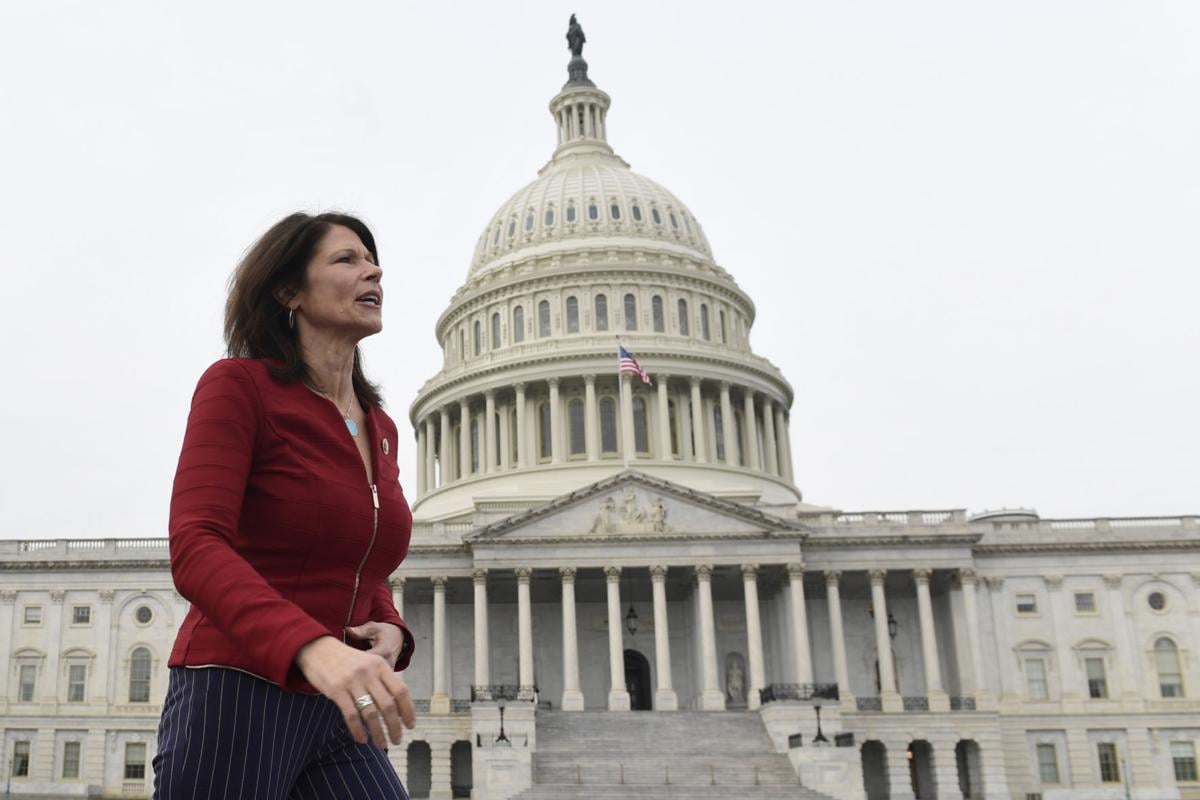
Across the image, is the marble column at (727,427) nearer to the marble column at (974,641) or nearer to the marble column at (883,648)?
the marble column at (883,648)

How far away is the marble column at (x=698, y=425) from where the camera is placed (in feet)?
262

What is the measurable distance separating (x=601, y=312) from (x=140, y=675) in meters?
36.4

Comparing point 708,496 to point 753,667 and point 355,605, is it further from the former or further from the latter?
point 355,605

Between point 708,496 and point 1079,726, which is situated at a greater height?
point 708,496

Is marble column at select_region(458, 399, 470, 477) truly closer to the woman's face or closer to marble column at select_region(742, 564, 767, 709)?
marble column at select_region(742, 564, 767, 709)

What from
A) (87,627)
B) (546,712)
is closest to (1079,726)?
(546,712)

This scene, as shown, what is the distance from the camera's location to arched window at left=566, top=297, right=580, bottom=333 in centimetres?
8488

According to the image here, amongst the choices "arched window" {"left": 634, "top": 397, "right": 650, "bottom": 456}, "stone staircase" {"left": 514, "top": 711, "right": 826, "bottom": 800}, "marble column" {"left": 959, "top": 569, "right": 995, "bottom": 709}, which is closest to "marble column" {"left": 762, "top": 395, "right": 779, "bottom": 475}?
"arched window" {"left": 634, "top": 397, "right": 650, "bottom": 456}

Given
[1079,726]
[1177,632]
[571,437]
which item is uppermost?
[571,437]

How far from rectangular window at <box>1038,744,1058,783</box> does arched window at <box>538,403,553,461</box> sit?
32.9m

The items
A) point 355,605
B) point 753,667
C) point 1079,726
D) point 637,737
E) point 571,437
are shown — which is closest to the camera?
point 355,605

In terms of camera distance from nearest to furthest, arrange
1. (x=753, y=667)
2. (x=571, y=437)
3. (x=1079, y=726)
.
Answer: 1. (x=753, y=667)
2. (x=1079, y=726)
3. (x=571, y=437)

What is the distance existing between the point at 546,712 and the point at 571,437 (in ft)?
79.7

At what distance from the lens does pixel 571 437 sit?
3179 inches
